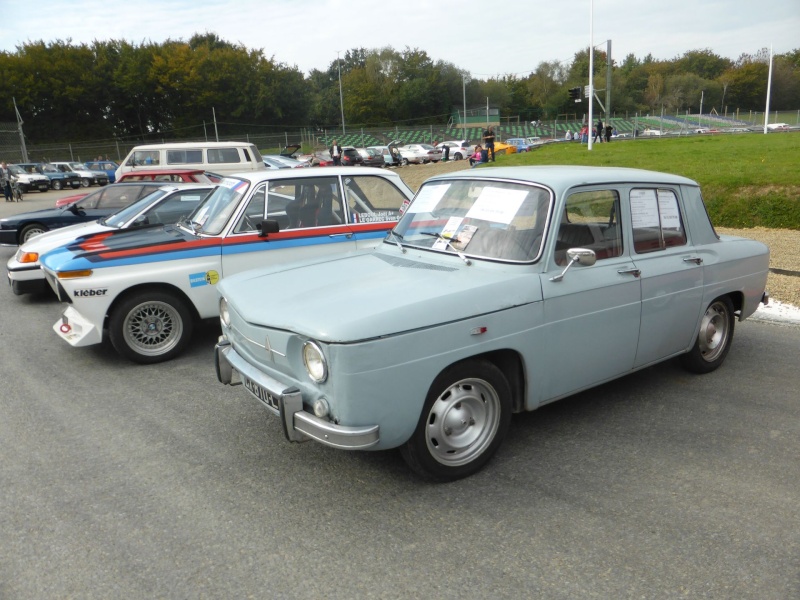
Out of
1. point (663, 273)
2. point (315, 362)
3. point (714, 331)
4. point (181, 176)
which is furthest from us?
point (181, 176)

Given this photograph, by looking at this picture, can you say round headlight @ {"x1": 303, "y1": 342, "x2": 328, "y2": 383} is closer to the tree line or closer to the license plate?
the license plate

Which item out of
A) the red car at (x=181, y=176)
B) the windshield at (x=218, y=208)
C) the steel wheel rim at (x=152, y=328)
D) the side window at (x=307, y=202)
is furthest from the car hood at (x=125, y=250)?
the red car at (x=181, y=176)

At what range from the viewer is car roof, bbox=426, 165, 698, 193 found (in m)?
4.27

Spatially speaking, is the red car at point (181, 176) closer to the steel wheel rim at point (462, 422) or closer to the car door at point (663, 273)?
the car door at point (663, 273)

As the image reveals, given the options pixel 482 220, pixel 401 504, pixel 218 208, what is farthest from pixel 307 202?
pixel 401 504

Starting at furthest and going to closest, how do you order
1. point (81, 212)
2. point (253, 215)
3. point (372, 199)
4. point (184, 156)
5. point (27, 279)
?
point (184, 156)
point (81, 212)
point (27, 279)
point (372, 199)
point (253, 215)

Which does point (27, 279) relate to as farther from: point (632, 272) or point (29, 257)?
point (632, 272)

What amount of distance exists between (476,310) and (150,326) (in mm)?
3922

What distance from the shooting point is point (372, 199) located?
7.25 meters

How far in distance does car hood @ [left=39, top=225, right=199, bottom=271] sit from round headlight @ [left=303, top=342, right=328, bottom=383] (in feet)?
11.0

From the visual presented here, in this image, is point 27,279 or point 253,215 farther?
point 27,279

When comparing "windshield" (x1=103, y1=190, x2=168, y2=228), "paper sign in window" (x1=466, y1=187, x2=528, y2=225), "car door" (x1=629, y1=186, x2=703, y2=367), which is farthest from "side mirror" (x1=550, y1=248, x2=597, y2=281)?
"windshield" (x1=103, y1=190, x2=168, y2=228)

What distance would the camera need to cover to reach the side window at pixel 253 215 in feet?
21.2

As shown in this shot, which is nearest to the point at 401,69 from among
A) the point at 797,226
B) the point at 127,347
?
the point at 797,226
